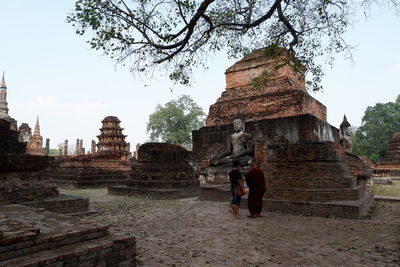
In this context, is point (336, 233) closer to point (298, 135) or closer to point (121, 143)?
point (298, 135)

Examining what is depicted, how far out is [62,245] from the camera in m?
2.99

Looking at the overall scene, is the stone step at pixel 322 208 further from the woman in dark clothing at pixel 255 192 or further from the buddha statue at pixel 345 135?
the buddha statue at pixel 345 135

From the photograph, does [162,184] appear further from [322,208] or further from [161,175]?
[322,208]

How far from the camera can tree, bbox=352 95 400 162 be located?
111ft

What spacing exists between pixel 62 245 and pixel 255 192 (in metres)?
4.45

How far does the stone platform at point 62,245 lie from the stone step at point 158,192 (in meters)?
6.51

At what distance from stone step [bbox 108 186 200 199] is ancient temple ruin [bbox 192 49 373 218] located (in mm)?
1337

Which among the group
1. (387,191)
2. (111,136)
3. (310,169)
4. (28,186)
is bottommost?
(387,191)

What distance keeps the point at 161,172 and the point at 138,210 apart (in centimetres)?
372

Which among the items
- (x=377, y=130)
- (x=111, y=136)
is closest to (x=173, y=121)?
(x=111, y=136)

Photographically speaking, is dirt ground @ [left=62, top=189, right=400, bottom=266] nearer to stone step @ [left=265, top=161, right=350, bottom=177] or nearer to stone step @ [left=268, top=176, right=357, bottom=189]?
stone step @ [left=268, top=176, right=357, bottom=189]

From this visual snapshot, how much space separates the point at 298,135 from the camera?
12.2m

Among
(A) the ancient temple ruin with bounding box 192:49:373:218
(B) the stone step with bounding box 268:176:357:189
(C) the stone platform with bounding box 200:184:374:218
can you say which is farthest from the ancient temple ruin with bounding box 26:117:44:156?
(B) the stone step with bounding box 268:176:357:189

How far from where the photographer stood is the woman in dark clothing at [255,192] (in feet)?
21.3
